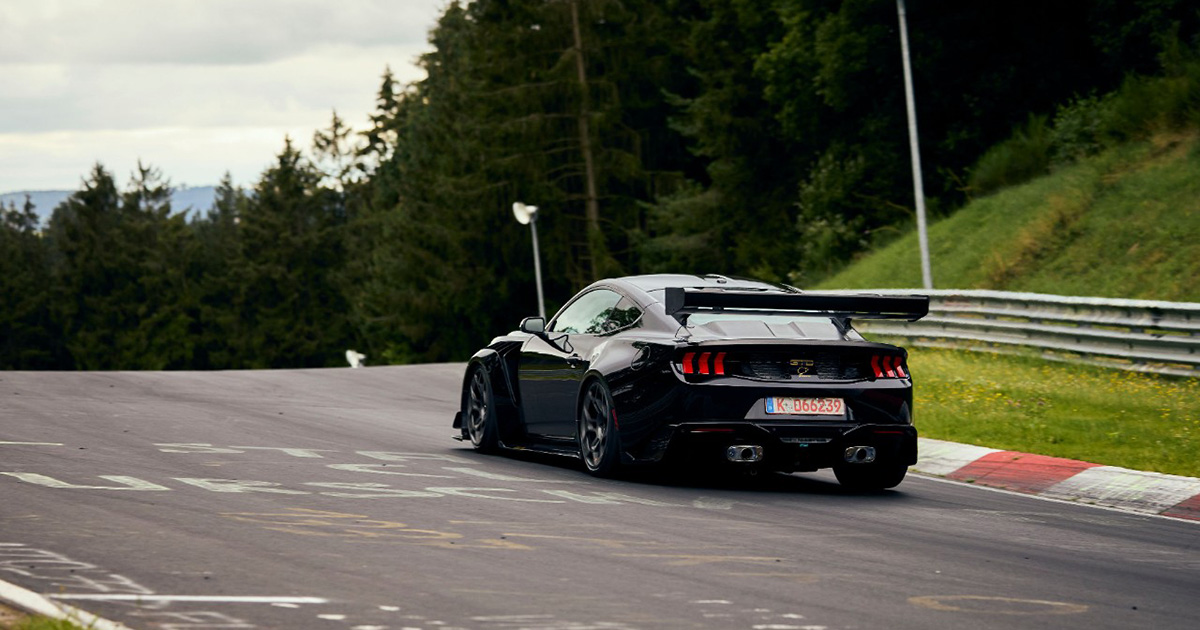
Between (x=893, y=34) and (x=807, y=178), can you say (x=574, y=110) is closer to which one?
(x=807, y=178)

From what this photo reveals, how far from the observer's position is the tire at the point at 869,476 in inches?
445

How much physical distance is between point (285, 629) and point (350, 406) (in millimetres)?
12640

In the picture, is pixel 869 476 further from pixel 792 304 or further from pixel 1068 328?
pixel 1068 328

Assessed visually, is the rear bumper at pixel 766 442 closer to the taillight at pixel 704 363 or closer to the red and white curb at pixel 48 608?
the taillight at pixel 704 363

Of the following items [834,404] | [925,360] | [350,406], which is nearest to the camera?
[834,404]

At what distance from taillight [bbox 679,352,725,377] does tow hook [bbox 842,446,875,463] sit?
987 millimetres

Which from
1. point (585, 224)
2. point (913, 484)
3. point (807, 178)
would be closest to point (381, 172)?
point (585, 224)

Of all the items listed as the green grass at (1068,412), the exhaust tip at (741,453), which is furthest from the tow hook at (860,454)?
the green grass at (1068,412)

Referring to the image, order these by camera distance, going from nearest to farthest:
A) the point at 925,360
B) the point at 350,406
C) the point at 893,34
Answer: the point at 350,406 < the point at 925,360 < the point at 893,34

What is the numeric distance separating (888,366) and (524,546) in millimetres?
3901

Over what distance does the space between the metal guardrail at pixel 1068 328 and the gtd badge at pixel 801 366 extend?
305 inches

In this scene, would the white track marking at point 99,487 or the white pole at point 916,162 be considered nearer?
the white track marking at point 99,487

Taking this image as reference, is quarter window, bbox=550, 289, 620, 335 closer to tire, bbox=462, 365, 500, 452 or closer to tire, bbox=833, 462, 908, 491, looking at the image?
tire, bbox=462, 365, 500, 452

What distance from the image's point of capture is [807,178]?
57312 millimetres
